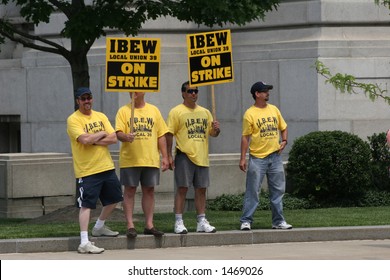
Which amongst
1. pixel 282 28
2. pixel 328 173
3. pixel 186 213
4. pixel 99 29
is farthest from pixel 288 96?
pixel 99 29

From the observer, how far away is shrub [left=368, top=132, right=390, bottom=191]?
853 inches

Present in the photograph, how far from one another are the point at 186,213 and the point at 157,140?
4072mm

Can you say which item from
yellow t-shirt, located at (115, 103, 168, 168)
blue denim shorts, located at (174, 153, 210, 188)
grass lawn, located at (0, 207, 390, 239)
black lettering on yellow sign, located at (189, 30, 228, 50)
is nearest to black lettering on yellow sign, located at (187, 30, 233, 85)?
black lettering on yellow sign, located at (189, 30, 228, 50)

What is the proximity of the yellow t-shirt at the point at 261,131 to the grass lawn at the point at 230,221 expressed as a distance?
1034 millimetres

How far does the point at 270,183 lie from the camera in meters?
17.0

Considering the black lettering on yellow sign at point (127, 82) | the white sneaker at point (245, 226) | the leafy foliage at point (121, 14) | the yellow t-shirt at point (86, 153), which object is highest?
the leafy foliage at point (121, 14)

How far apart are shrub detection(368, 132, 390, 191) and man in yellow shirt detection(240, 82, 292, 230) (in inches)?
197

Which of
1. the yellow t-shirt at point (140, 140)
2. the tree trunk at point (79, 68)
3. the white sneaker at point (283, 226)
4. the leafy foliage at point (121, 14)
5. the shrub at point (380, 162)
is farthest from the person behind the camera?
the shrub at point (380, 162)

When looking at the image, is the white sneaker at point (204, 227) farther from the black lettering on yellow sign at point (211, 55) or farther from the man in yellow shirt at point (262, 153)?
the black lettering on yellow sign at point (211, 55)

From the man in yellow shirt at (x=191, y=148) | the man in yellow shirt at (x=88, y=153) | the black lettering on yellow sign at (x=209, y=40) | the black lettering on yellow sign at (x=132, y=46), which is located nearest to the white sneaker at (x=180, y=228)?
the man in yellow shirt at (x=191, y=148)

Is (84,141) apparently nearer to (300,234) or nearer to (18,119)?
(300,234)

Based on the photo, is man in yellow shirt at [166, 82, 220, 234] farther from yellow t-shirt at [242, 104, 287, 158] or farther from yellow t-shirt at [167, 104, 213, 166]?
yellow t-shirt at [242, 104, 287, 158]

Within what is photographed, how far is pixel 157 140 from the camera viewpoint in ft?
52.8

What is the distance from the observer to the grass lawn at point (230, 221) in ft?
54.1
